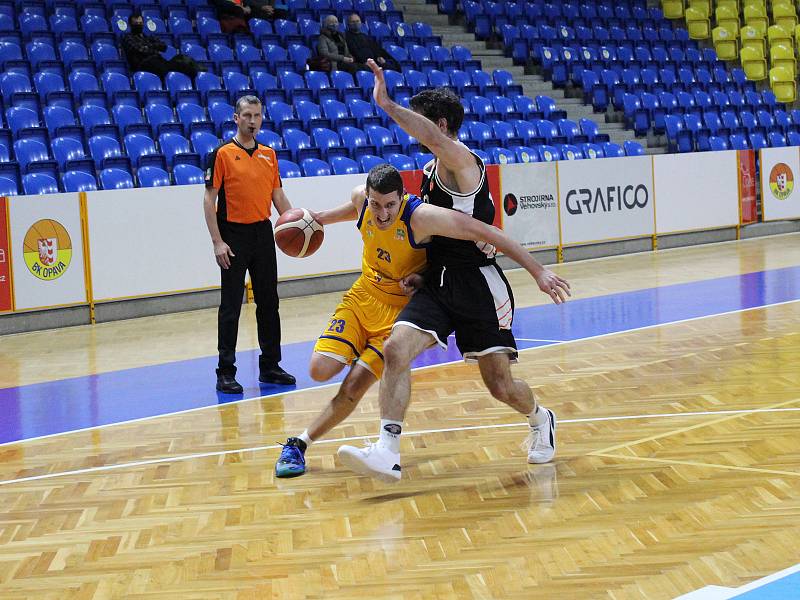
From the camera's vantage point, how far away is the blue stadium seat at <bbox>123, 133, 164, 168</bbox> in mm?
13102

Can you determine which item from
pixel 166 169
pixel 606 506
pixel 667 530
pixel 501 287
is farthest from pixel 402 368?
pixel 166 169

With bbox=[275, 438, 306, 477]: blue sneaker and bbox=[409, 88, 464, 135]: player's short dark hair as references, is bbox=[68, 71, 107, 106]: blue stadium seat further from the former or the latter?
bbox=[409, 88, 464, 135]: player's short dark hair

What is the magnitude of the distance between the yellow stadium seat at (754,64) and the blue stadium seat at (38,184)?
17330mm

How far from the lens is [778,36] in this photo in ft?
82.9

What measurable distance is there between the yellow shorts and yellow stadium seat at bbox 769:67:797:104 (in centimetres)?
2110

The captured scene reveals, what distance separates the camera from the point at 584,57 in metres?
21.9

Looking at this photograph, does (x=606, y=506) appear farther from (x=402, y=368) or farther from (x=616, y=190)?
(x=616, y=190)

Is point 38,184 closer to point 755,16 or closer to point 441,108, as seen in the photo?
point 441,108

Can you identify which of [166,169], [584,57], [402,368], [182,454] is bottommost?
[182,454]

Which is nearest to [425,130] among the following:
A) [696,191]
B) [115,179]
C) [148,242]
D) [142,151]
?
[148,242]

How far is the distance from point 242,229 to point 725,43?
19.7 metres

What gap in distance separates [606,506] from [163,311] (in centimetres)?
863

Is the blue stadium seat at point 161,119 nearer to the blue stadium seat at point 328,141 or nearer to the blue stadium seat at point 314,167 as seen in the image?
the blue stadium seat at point 314,167

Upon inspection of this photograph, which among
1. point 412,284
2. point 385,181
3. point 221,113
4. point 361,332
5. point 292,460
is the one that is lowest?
point 292,460
